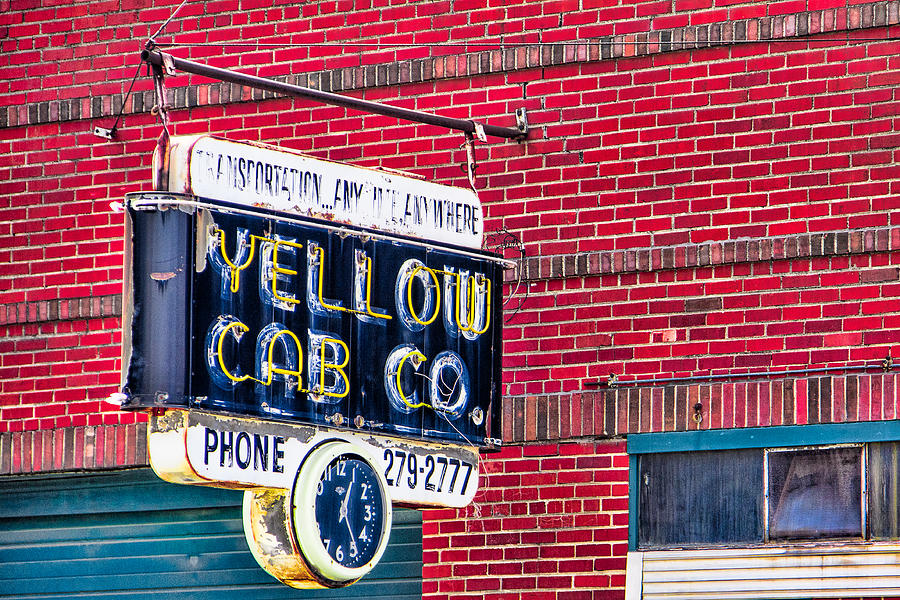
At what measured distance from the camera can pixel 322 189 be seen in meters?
8.33

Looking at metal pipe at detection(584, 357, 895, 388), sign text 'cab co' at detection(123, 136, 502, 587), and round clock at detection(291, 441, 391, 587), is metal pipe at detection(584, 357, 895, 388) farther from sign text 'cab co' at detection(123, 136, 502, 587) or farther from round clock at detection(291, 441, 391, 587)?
round clock at detection(291, 441, 391, 587)

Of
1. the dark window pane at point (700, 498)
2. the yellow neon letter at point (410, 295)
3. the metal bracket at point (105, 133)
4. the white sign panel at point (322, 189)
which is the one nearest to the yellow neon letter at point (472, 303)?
the yellow neon letter at point (410, 295)

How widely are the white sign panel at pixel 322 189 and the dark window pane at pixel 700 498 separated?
5.30 ft

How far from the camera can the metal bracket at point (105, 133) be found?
10422mm

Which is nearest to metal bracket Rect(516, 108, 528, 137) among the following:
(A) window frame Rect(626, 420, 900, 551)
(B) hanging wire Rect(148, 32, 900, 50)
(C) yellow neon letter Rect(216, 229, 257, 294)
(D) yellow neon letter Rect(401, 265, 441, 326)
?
(B) hanging wire Rect(148, 32, 900, 50)

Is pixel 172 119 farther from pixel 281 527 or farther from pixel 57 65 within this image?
pixel 281 527

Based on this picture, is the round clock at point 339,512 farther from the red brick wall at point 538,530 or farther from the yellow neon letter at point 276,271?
the red brick wall at point 538,530

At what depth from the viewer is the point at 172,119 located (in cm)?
1066

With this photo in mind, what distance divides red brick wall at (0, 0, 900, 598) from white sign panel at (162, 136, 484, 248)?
91cm

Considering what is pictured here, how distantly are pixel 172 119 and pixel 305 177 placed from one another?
2.67 metres

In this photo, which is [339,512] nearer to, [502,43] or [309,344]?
[309,344]

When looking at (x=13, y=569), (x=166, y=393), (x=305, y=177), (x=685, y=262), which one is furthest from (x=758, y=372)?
(x=13, y=569)

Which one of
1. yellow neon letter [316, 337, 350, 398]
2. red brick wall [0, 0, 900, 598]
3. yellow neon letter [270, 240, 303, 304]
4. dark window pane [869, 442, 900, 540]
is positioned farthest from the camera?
red brick wall [0, 0, 900, 598]

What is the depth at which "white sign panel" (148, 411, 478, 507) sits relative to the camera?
752 centimetres
